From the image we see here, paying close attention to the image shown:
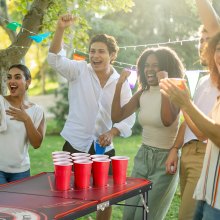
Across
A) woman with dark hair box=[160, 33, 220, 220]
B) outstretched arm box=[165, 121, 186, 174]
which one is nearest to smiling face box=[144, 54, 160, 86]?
outstretched arm box=[165, 121, 186, 174]

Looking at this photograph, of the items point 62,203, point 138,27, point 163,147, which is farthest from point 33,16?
point 138,27

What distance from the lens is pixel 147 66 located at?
3.96 m

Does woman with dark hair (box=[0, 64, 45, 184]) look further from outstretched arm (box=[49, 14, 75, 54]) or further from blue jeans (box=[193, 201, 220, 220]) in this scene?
blue jeans (box=[193, 201, 220, 220])

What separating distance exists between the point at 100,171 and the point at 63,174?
0.27m

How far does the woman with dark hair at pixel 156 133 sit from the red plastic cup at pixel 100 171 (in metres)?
0.70

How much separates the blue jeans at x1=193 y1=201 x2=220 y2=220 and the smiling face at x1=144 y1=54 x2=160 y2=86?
1.45 m

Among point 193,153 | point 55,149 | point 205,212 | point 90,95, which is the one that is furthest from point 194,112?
point 55,149

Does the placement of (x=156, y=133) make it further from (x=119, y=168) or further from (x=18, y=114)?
(x=18, y=114)

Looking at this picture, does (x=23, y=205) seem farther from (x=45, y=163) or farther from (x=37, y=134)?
(x=45, y=163)

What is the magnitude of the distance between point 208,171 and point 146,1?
59.9 ft

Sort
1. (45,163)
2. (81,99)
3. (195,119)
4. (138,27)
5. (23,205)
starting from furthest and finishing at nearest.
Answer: (138,27) < (45,163) < (81,99) < (23,205) < (195,119)

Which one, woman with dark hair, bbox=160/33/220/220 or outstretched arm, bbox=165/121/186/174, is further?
Answer: outstretched arm, bbox=165/121/186/174

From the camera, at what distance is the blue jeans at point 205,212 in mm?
2471

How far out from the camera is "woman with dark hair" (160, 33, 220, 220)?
2352 millimetres
